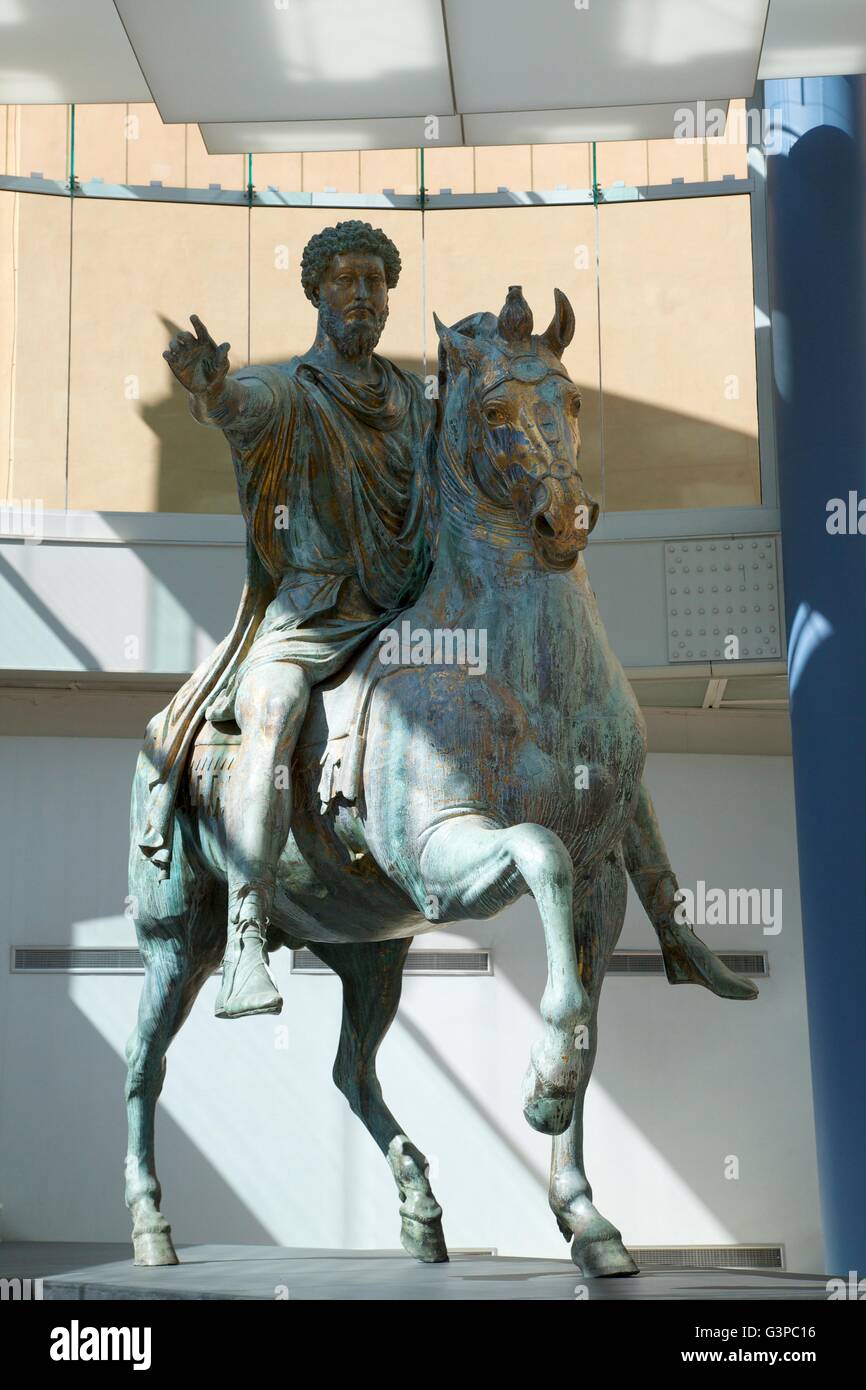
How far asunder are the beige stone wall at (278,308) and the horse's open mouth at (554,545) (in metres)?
8.74

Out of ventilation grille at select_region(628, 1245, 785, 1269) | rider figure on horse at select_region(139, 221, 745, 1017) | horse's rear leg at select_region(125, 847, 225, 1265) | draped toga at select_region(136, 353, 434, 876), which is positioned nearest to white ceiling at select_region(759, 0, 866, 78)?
rider figure on horse at select_region(139, 221, 745, 1017)

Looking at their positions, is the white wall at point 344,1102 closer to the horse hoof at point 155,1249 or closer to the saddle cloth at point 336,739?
the horse hoof at point 155,1249

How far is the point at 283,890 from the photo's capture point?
18.1 ft

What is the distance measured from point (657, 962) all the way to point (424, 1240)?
8.35 m

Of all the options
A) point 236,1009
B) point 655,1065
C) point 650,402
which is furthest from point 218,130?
point 655,1065

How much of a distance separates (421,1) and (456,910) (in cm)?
529

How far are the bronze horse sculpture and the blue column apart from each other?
18.8ft

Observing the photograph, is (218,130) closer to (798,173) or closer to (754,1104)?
(798,173)

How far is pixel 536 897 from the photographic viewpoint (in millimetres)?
4367

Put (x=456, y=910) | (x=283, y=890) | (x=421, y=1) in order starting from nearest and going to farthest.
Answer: (x=456, y=910) < (x=283, y=890) < (x=421, y=1)

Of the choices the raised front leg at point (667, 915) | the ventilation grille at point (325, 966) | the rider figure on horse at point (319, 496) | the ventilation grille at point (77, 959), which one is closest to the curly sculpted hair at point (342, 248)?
the rider figure on horse at point (319, 496)

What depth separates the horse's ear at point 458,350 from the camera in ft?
16.4

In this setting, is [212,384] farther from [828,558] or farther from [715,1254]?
[715,1254]

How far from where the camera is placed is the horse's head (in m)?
4.75
